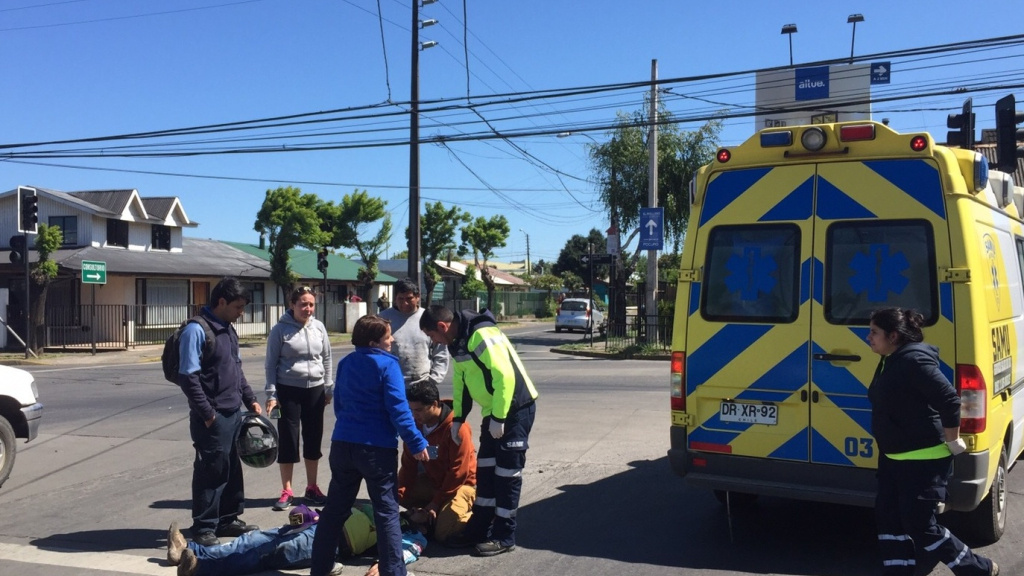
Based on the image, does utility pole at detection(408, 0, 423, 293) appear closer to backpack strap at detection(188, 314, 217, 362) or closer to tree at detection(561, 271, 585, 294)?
backpack strap at detection(188, 314, 217, 362)

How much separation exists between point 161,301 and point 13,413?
25.7 meters

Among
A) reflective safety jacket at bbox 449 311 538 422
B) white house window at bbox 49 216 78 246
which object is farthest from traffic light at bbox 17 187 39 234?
reflective safety jacket at bbox 449 311 538 422

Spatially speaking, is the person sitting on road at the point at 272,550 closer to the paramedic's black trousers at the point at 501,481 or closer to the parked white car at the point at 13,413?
the paramedic's black trousers at the point at 501,481

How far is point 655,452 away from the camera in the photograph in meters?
9.11

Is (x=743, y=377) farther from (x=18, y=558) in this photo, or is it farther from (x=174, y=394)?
(x=174, y=394)

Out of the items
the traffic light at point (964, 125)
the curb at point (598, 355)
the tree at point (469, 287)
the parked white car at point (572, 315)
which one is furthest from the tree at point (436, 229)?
the traffic light at point (964, 125)

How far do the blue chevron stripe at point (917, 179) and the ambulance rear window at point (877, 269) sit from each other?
14cm

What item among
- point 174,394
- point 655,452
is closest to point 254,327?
point 174,394

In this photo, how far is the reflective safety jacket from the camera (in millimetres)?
5699

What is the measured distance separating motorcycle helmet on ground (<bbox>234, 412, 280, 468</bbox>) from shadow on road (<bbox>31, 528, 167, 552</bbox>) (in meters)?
0.87

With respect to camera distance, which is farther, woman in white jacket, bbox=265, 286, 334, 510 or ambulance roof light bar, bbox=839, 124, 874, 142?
woman in white jacket, bbox=265, 286, 334, 510

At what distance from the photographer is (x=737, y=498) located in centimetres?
657

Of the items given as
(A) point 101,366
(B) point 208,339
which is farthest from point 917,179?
(A) point 101,366

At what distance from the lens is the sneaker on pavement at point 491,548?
5699mm
